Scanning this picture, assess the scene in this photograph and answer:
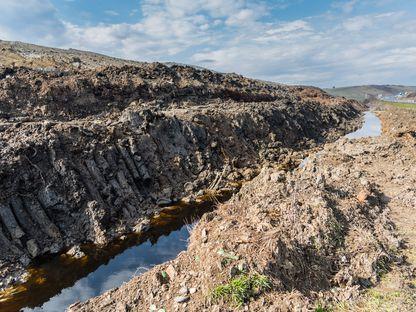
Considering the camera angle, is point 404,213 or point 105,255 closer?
point 404,213

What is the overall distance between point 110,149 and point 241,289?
15.7 meters

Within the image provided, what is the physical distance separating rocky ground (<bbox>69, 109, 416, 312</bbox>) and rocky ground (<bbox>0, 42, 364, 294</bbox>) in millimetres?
8231

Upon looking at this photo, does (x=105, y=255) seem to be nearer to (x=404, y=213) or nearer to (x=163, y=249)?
(x=163, y=249)

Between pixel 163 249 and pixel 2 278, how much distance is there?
660cm

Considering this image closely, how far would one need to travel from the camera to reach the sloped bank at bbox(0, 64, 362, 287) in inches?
714

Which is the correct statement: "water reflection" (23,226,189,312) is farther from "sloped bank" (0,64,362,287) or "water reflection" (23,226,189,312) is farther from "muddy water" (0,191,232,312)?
"sloped bank" (0,64,362,287)

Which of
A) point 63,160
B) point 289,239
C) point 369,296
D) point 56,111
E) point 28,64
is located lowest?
point 369,296

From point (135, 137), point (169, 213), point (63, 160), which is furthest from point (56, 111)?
point (169, 213)

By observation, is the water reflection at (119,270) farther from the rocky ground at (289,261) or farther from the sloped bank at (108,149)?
the rocky ground at (289,261)

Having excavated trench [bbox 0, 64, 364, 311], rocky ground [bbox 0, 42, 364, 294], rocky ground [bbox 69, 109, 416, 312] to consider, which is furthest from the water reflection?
rocky ground [bbox 69, 109, 416, 312]

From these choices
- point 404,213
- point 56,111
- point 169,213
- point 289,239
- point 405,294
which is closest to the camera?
point 405,294

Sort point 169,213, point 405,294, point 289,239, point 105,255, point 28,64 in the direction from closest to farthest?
point 405,294
point 289,239
point 105,255
point 169,213
point 28,64

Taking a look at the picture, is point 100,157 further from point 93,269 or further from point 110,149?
point 93,269

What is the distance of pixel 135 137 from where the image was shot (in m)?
25.3
